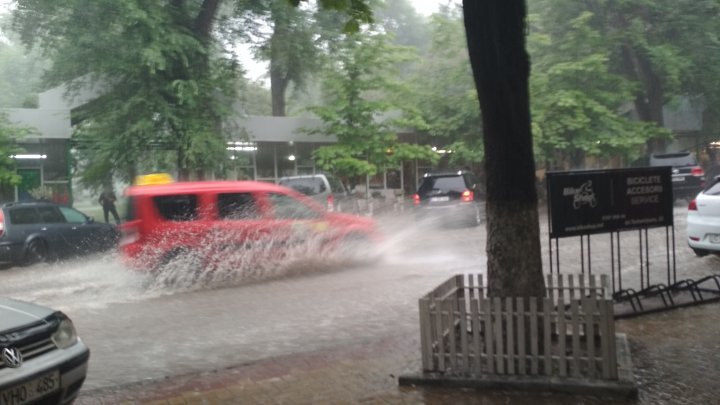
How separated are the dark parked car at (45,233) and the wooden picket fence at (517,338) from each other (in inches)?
499

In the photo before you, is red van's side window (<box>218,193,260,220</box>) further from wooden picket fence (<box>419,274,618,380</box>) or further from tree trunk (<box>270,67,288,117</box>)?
tree trunk (<box>270,67,288,117</box>)

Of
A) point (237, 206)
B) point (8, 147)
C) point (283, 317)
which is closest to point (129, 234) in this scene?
point (237, 206)

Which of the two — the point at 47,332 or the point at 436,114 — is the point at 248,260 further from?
the point at 436,114

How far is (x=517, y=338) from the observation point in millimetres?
5629

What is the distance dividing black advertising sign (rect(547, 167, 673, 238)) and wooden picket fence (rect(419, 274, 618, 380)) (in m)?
2.32

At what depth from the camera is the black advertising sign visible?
7961mm

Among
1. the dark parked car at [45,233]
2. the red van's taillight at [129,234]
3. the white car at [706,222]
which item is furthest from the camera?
the dark parked car at [45,233]

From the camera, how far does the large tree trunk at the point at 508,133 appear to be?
5855mm

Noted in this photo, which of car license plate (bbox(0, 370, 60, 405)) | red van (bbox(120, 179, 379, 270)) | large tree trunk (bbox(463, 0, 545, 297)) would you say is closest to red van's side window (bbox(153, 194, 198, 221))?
red van (bbox(120, 179, 379, 270))

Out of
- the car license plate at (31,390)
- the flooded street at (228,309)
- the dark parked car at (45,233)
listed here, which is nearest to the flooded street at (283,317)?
the flooded street at (228,309)

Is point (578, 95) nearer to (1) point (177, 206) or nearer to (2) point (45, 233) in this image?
(1) point (177, 206)

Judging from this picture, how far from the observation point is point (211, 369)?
6.65 m

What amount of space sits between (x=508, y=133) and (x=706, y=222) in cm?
690

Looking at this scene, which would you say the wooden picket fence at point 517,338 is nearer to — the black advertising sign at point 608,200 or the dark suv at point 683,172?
the black advertising sign at point 608,200
